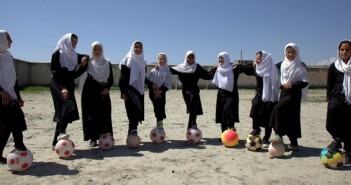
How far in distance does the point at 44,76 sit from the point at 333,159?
30644 millimetres

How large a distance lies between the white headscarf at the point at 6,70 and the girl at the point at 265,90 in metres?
4.71

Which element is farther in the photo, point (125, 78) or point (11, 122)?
point (125, 78)

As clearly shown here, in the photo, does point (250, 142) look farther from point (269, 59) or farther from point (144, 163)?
point (144, 163)

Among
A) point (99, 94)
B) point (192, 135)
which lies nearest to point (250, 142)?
point (192, 135)

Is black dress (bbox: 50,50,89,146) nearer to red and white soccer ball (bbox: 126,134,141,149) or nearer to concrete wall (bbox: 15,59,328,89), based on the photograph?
red and white soccer ball (bbox: 126,134,141,149)

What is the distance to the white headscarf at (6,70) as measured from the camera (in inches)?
206

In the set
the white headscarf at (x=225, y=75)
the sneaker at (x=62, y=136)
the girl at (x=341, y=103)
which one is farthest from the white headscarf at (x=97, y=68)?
the girl at (x=341, y=103)

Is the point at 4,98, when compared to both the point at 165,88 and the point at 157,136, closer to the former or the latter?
the point at 157,136

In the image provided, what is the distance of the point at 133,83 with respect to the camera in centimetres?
717

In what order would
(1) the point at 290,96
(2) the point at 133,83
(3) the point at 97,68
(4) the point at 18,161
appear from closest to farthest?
1. (4) the point at 18,161
2. (1) the point at 290,96
3. (3) the point at 97,68
4. (2) the point at 133,83

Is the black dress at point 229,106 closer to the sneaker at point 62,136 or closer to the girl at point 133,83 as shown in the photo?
the girl at point 133,83

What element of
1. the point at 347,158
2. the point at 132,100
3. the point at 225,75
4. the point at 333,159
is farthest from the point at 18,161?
the point at 347,158

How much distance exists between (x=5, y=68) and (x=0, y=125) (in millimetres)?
955

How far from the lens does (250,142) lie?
6695 millimetres
